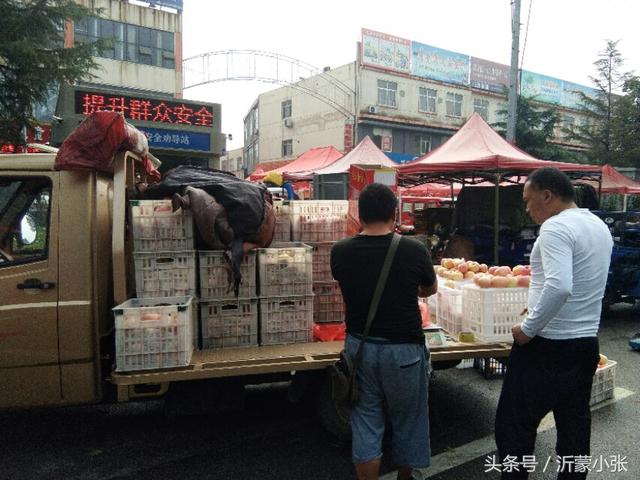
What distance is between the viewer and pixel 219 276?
3406mm

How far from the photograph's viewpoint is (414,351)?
8.34 feet

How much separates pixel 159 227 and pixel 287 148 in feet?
107

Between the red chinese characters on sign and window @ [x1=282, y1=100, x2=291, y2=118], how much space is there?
26858 mm

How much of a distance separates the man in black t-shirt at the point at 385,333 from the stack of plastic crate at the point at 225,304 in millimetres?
1026

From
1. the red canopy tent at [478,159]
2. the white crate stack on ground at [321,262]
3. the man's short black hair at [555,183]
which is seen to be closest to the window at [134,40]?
the red canopy tent at [478,159]

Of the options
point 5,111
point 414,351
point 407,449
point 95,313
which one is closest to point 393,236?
point 414,351

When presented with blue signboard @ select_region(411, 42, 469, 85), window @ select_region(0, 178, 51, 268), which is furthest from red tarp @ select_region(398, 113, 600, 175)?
blue signboard @ select_region(411, 42, 469, 85)

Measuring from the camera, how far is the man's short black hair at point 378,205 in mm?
2500

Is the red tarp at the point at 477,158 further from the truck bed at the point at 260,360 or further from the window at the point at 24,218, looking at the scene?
the window at the point at 24,218

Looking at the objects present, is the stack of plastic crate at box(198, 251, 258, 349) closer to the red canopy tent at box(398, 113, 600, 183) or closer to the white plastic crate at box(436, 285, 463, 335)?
the white plastic crate at box(436, 285, 463, 335)

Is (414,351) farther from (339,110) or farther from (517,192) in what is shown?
(339,110)

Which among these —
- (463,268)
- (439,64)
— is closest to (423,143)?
(439,64)

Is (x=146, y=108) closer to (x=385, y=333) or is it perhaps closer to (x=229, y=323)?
(x=229, y=323)

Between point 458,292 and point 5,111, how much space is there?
34.3 ft
